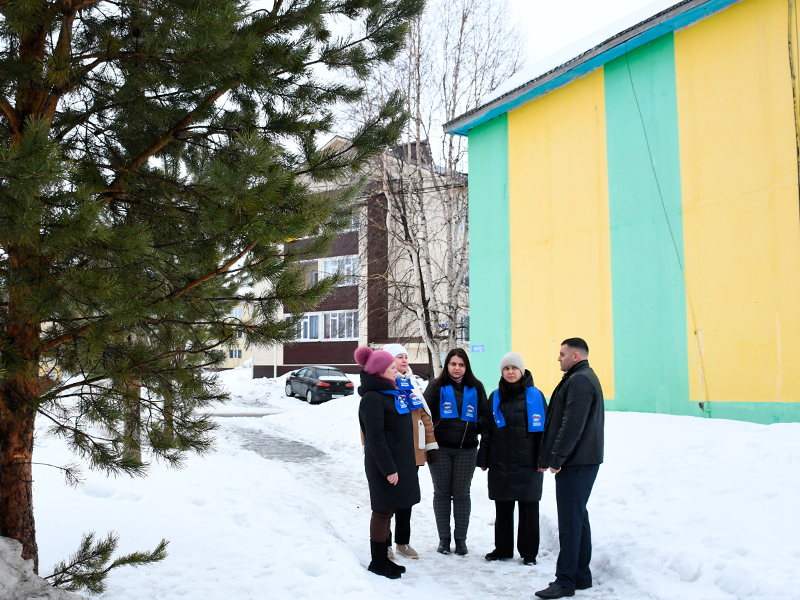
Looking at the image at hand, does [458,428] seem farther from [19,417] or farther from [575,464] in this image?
[19,417]

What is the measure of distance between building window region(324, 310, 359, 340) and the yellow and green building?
19.0 m

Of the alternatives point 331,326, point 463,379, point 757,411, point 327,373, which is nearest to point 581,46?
point 757,411

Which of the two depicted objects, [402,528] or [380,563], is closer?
[380,563]

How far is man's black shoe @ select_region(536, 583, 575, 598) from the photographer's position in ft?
14.7

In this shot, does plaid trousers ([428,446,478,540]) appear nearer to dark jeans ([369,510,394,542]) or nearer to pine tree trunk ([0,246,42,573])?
dark jeans ([369,510,394,542])

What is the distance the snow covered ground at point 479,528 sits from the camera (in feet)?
14.1

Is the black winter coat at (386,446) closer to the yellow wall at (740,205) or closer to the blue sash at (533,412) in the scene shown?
the blue sash at (533,412)

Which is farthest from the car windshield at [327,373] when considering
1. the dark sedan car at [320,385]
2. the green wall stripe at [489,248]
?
the green wall stripe at [489,248]

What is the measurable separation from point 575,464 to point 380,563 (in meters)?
1.65

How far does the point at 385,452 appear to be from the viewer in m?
4.87

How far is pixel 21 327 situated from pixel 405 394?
2.89 metres

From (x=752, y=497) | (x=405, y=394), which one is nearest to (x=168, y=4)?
(x=405, y=394)

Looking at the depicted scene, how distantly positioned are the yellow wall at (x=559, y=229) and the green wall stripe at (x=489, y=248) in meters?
0.22

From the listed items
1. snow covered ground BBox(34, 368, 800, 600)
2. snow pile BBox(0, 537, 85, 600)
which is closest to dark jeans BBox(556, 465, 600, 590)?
snow covered ground BBox(34, 368, 800, 600)
